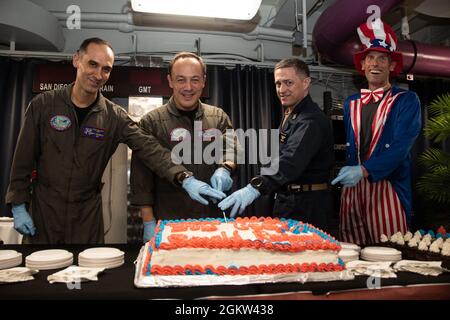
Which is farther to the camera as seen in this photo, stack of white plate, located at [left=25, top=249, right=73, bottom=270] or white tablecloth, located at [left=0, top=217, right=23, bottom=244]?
white tablecloth, located at [left=0, top=217, right=23, bottom=244]

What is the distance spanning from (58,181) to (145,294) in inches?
55.2

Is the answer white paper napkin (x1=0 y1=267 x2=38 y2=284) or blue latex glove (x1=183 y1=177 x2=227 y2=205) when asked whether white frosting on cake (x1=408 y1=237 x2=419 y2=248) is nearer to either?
blue latex glove (x1=183 y1=177 x2=227 y2=205)

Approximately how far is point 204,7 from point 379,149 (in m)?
1.69

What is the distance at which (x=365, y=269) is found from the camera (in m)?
1.44

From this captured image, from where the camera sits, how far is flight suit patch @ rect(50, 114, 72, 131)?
7.59ft

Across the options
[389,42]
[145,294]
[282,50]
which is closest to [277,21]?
[282,50]

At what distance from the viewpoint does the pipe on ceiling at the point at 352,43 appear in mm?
Answer: 3344

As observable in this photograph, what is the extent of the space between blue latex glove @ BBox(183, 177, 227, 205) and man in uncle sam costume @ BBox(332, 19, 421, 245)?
93 centimetres

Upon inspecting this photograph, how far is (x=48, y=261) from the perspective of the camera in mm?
1446

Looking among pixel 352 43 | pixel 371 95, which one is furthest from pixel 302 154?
pixel 352 43

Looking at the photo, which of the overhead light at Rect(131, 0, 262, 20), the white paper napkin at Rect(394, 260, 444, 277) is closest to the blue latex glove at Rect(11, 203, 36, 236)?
the overhead light at Rect(131, 0, 262, 20)
